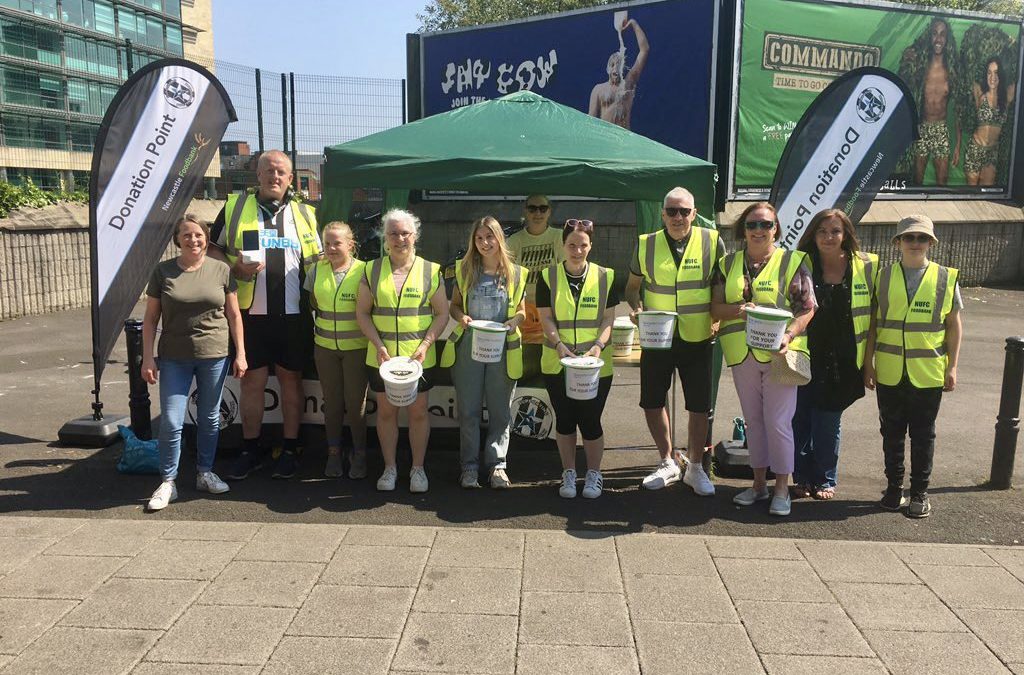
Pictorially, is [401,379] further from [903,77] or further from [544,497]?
[903,77]

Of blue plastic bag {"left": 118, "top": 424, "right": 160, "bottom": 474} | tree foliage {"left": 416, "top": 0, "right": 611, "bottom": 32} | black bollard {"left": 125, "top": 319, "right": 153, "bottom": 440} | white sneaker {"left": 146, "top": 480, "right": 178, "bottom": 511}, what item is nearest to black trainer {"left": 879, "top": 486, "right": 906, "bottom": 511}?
white sneaker {"left": 146, "top": 480, "right": 178, "bottom": 511}

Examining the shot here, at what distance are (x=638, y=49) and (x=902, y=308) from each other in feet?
37.1

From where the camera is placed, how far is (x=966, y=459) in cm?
600

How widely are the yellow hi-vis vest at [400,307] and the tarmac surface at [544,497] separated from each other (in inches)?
37.6

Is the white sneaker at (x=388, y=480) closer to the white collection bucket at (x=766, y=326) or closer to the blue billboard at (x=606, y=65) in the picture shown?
the white collection bucket at (x=766, y=326)

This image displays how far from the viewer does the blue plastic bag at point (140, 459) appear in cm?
534

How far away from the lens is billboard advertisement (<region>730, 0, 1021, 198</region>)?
14039 mm

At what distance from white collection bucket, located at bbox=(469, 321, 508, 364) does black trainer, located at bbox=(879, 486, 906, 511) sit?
2.50m

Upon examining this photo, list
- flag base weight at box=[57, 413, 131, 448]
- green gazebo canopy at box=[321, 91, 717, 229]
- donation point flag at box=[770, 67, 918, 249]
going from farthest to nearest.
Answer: flag base weight at box=[57, 413, 131, 448], donation point flag at box=[770, 67, 918, 249], green gazebo canopy at box=[321, 91, 717, 229]

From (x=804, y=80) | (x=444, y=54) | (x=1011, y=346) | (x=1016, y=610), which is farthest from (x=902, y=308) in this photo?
(x=444, y=54)

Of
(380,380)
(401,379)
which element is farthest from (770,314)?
(380,380)

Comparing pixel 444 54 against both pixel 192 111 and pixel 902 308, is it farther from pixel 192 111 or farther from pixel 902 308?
pixel 902 308

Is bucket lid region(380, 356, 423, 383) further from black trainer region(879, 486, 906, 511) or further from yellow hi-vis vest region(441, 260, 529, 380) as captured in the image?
black trainer region(879, 486, 906, 511)

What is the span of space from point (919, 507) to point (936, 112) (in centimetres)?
1321
